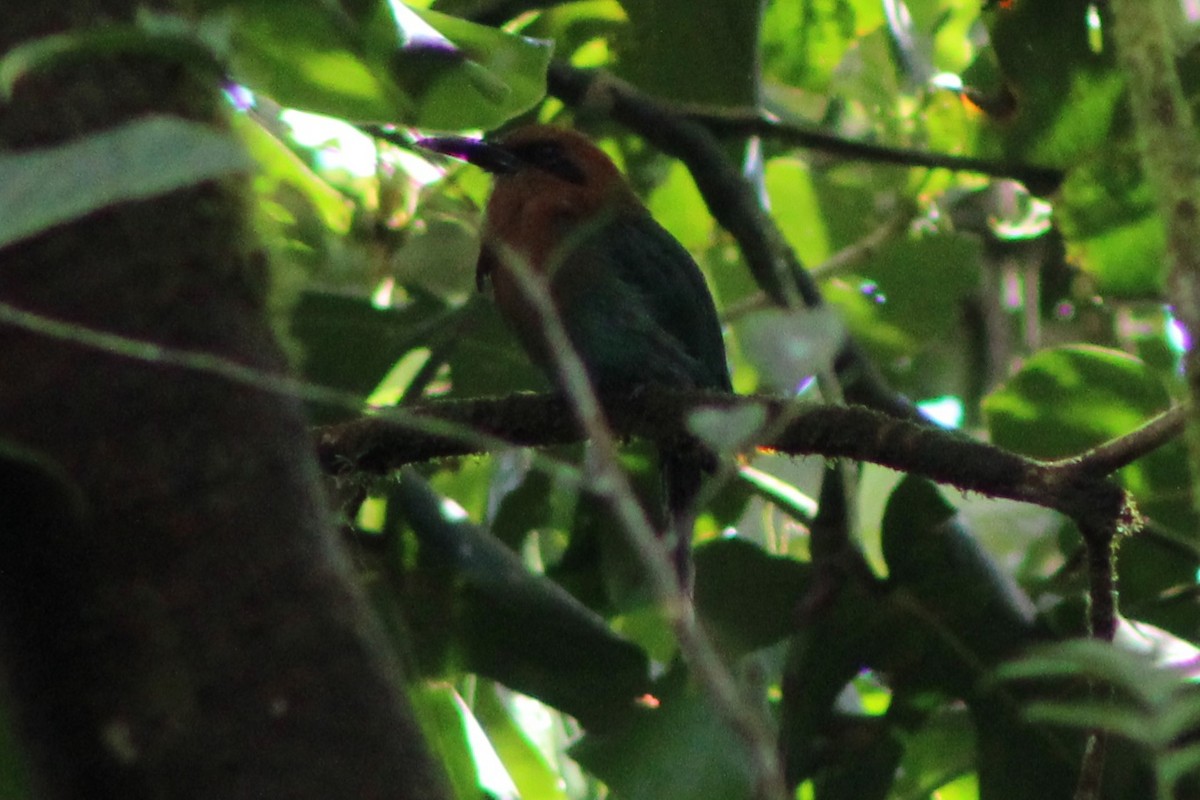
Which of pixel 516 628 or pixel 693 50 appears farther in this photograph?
pixel 693 50

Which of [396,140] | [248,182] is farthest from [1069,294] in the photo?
[248,182]

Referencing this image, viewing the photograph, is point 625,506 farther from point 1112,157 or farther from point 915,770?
point 1112,157

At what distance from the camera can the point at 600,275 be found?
3.12 m

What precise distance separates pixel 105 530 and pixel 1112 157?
2.41 metres

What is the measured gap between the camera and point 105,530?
962mm

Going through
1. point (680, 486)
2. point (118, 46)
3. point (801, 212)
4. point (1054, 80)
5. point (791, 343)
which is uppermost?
point (118, 46)

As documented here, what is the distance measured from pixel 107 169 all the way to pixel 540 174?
275 cm

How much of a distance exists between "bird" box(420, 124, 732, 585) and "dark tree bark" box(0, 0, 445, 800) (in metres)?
1.68

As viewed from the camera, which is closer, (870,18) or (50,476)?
(50,476)

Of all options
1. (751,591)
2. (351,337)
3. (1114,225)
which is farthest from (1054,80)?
(351,337)

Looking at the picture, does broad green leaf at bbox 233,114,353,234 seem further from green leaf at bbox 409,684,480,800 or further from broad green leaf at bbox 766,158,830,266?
broad green leaf at bbox 766,158,830,266

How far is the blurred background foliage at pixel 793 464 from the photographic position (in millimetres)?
2525

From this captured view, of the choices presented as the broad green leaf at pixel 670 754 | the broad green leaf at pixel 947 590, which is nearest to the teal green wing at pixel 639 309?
the broad green leaf at pixel 947 590

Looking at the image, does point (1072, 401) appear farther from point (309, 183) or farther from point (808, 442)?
point (309, 183)
